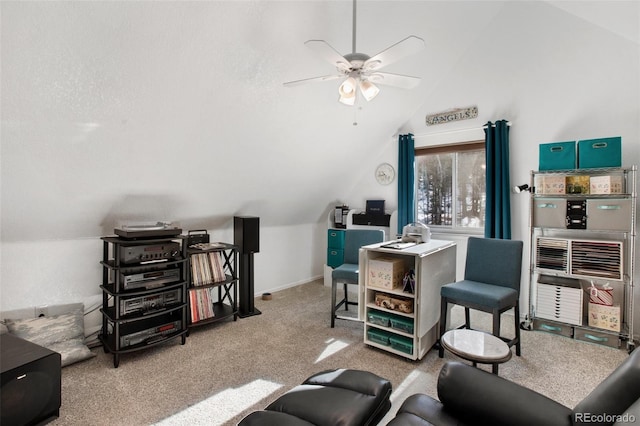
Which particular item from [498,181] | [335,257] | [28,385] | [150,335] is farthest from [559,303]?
[28,385]

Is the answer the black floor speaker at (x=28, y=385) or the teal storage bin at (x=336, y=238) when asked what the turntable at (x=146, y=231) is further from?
the teal storage bin at (x=336, y=238)

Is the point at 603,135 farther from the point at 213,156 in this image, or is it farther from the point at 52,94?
the point at 52,94

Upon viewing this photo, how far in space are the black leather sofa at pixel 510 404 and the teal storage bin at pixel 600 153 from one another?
2.38 metres

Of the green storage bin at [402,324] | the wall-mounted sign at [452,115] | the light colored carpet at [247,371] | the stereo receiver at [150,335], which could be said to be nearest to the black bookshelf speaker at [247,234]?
the light colored carpet at [247,371]

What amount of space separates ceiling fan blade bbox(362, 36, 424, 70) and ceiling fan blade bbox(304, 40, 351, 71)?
0.43 feet

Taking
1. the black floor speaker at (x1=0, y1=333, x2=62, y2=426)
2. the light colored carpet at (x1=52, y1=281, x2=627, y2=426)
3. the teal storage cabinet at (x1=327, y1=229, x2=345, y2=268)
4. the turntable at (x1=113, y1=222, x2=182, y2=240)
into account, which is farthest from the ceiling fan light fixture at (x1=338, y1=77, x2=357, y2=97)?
the teal storage cabinet at (x1=327, y1=229, x2=345, y2=268)

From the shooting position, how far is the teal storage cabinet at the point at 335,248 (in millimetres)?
4547

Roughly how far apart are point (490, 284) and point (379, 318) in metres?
1.01

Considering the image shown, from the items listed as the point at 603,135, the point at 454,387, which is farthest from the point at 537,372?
the point at 603,135

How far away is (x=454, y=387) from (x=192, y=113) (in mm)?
2482

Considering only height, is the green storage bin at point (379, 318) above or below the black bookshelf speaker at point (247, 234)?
below

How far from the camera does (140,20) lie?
1866 millimetres

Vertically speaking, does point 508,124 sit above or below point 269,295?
above

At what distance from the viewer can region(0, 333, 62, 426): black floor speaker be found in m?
1.67
